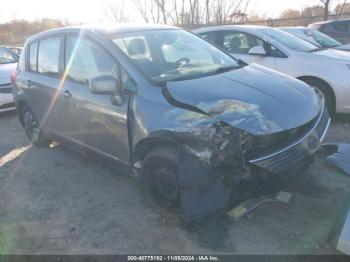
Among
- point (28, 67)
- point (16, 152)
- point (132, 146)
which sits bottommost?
point (16, 152)

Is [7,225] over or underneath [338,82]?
underneath

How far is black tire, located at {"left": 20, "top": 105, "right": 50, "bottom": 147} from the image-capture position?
5.53 meters

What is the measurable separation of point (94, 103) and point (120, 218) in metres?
1.19

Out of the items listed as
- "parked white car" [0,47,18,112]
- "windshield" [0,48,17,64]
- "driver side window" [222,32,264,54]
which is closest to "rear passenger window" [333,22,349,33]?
"driver side window" [222,32,264,54]

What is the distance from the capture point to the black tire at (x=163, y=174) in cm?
320

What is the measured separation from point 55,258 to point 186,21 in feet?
81.8

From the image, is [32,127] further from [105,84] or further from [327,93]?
[327,93]

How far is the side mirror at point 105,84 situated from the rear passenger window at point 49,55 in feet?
4.35

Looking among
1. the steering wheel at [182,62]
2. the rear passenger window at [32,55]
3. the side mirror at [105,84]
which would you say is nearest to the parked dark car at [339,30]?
the steering wheel at [182,62]

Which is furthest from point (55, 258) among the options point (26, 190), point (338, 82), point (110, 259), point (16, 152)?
A: point (338, 82)

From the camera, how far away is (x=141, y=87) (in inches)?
136

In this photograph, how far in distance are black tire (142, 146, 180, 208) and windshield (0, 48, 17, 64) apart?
670 cm

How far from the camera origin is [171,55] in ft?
13.4

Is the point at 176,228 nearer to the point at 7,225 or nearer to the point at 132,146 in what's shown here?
the point at 132,146
